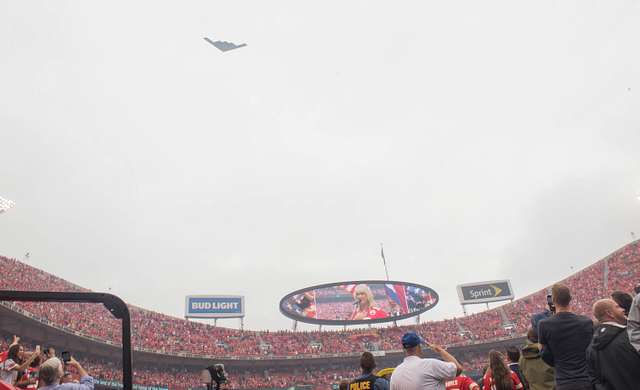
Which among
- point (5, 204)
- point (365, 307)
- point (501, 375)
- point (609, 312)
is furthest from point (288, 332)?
point (609, 312)

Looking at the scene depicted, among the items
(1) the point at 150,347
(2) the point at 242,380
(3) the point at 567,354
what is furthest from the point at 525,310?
(3) the point at 567,354

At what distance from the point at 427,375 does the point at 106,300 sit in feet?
11.6

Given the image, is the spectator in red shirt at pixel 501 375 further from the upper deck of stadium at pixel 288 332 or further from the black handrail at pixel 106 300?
the upper deck of stadium at pixel 288 332

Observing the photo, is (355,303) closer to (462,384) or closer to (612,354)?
(462,384)

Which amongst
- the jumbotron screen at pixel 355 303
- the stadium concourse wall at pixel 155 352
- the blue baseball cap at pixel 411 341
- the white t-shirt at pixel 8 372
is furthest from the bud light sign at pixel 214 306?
the blue baseball cap at pixel 411 341

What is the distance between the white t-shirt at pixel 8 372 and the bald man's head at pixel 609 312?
29.0ft

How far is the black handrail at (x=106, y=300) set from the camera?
2520 millimetres

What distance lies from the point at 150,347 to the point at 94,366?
5.20 meters

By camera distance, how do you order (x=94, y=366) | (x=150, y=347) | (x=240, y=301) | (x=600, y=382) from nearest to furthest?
1. (x=600, y=382)
2. (x=94, y=366)
3. (x=150, y=347)
4. (x=240, y=301)

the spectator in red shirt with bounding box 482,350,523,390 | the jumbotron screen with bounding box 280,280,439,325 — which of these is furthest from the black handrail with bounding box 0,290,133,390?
the jumbotron screen with bounding box 280,280,439,325

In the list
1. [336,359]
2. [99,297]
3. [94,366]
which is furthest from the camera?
[336,359]

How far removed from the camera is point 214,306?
49.8 metres

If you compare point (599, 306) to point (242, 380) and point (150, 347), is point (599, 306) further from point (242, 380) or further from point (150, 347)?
point (242, 380)

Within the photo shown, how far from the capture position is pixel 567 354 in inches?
194
